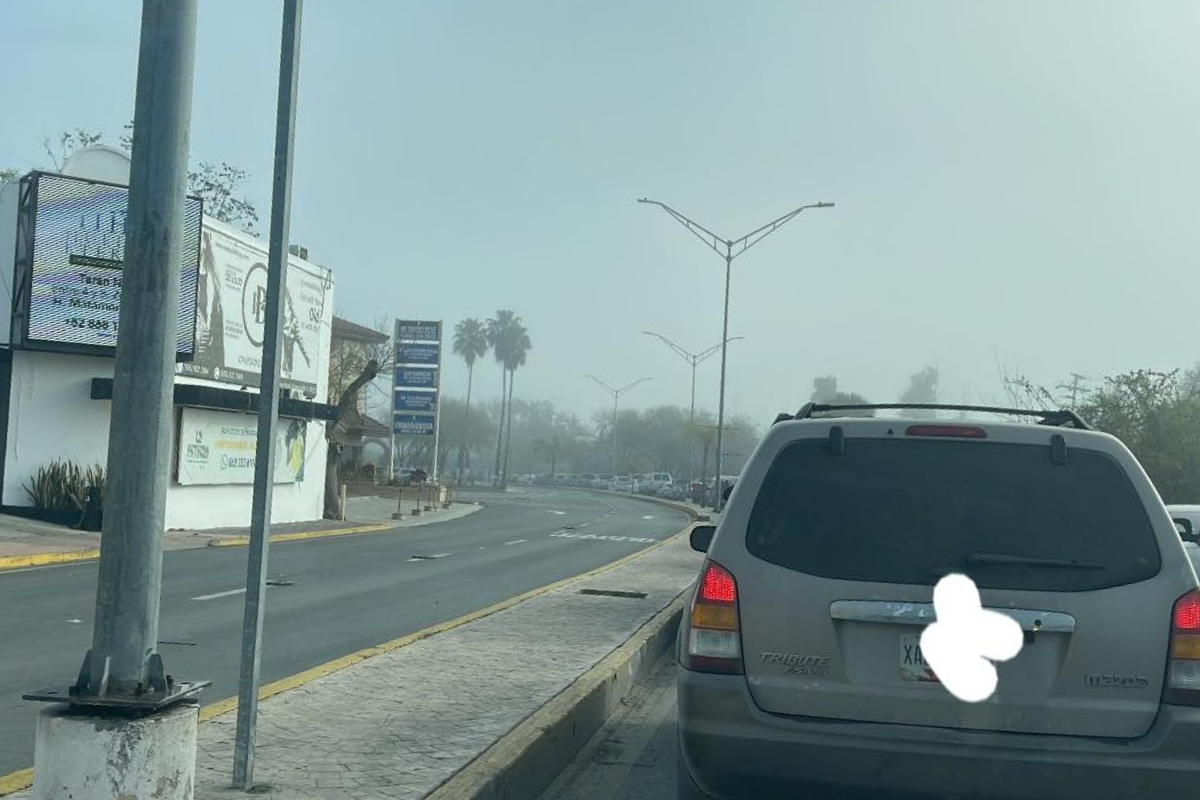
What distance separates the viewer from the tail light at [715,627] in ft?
15.5

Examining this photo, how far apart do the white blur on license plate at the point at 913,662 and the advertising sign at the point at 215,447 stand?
24202 millimetres

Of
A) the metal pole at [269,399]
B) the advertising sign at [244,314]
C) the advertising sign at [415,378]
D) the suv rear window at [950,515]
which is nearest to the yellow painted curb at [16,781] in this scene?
the metal pole at [269,399]

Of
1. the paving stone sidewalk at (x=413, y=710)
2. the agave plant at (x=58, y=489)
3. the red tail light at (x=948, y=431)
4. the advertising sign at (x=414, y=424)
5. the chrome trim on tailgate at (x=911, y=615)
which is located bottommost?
the paving stone sidewalk at (x=413, y=710)

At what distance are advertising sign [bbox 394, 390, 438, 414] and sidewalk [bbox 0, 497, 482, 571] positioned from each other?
814 cm

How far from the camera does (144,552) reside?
425cm

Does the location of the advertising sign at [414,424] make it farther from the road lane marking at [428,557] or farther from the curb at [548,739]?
the curb at [548,739]

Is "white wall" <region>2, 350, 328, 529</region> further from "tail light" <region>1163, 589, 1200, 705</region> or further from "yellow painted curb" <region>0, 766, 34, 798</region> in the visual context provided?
"tail light" <region>1163, 589, 1200, 705</region>

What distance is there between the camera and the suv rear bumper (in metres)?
4.38

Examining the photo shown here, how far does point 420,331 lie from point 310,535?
2052cm

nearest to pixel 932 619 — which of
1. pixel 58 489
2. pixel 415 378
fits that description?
pixel 58 489

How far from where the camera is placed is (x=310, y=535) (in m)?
29.2

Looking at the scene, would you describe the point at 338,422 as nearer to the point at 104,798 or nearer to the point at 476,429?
the point at 104,798

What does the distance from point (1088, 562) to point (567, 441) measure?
6291 inches

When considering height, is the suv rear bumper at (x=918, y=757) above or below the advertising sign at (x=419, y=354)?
below
